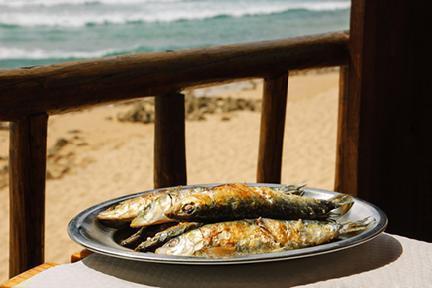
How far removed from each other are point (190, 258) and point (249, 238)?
0.10 meters

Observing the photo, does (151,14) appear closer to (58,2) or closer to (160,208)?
(58,2)

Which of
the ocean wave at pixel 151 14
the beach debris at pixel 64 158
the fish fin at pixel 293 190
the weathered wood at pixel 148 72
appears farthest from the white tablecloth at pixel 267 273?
the ocean wave at pixel 151 14

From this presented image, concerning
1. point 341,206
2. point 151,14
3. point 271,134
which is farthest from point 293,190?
point 151,14

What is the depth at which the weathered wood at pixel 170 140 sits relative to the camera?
2.39 metres

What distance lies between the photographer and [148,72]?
7.32 feet

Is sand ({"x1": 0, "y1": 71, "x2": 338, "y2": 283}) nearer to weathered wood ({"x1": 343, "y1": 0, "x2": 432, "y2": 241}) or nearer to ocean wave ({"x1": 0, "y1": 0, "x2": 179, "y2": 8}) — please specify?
weathered wood ({"x1": 343, "y1": 0, "x2": 432, "y2": 241})

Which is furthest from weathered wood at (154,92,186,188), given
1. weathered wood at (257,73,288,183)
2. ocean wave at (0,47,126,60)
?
ocean wave at (0,47,126,60)

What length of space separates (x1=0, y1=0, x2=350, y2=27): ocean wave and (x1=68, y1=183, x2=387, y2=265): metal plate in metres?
17.7

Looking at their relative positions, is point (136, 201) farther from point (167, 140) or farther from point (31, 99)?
point (167, 140)

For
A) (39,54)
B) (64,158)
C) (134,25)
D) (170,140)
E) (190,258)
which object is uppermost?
(190,258)

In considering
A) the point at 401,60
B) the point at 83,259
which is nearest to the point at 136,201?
the point at 83,259

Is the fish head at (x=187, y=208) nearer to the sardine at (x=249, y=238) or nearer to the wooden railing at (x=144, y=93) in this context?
the sardine at (x=249, y=238)

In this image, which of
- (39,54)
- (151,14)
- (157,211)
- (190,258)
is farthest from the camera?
(151,14)

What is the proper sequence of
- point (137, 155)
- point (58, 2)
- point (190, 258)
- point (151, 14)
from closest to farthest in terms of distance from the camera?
point (190, 258) → point (137, 155) → point (58, 2) → point (151, 14)
